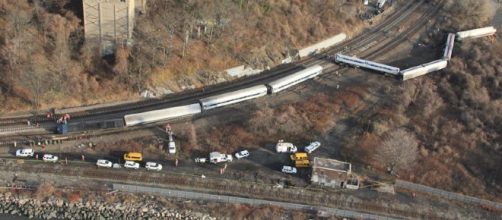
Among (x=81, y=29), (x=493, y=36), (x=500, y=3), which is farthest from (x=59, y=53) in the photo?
(x=500, y=3)

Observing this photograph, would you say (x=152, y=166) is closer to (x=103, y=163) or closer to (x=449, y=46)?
(x=103, y=163)

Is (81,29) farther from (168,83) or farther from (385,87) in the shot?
(385,87)

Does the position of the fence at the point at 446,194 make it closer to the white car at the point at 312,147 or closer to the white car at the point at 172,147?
the white car at the point at 312,147

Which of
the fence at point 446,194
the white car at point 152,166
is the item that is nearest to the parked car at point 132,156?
the white car at point 152,166

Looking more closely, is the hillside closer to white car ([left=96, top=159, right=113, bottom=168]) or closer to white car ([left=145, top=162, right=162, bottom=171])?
white car ([left=96, top=159, right=113, bottom=168])

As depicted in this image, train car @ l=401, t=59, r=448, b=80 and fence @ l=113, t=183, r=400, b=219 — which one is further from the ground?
train car @ l=401, t=59, r=448, b=80

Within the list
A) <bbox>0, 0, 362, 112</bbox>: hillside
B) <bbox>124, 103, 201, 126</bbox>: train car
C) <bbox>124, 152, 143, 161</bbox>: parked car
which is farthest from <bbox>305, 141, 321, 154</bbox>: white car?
<bbox>124, 152, 143, 161</bbox>: parked car

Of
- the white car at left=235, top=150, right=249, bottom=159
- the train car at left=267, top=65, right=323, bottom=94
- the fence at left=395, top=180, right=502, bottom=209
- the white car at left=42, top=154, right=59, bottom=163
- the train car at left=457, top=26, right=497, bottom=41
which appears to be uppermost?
the train car at left=457, top=26, right=497, bottom=41

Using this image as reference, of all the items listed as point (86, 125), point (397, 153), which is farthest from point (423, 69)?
point (86, 125)
